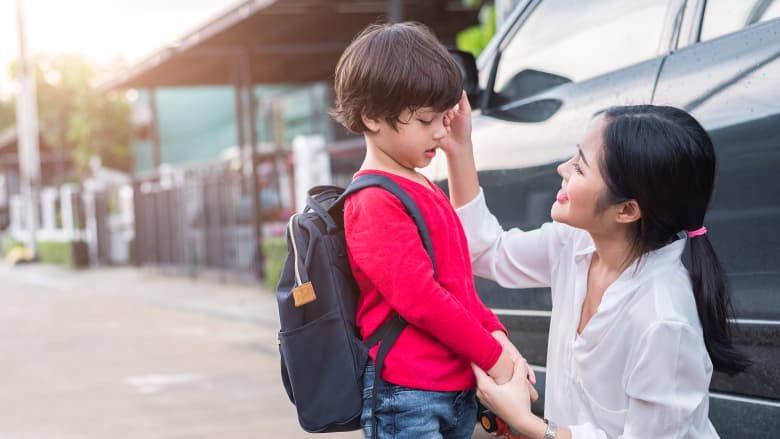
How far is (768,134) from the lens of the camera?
244 cm

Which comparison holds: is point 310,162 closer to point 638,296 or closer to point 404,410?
point 404,410

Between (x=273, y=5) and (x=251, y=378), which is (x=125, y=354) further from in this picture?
(x=273, y=5)

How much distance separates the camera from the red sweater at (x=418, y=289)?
193 centimetres

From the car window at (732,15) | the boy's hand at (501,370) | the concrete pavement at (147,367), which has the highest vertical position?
the car window at (732,15)

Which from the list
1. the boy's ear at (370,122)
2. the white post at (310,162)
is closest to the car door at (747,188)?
the boy's ear at (370,122)

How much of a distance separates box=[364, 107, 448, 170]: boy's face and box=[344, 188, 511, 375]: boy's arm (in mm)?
111

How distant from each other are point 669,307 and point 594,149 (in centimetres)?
36

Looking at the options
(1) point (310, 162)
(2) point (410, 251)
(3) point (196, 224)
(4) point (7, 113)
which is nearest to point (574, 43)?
(2) point (410, 251)

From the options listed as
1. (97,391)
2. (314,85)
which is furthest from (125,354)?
(314,85)

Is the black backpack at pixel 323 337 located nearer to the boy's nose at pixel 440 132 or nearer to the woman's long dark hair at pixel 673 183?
the boy's nose at pixel 440 132

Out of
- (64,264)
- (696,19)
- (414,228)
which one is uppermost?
(696,19)

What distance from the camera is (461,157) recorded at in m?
2.47

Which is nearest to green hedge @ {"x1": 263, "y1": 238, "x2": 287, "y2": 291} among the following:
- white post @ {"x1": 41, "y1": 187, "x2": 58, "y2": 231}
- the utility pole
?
white post @ {"x1": 41, "y1": 187, "x2": 58, "y2": 231}

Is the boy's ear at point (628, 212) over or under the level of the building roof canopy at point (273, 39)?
under
